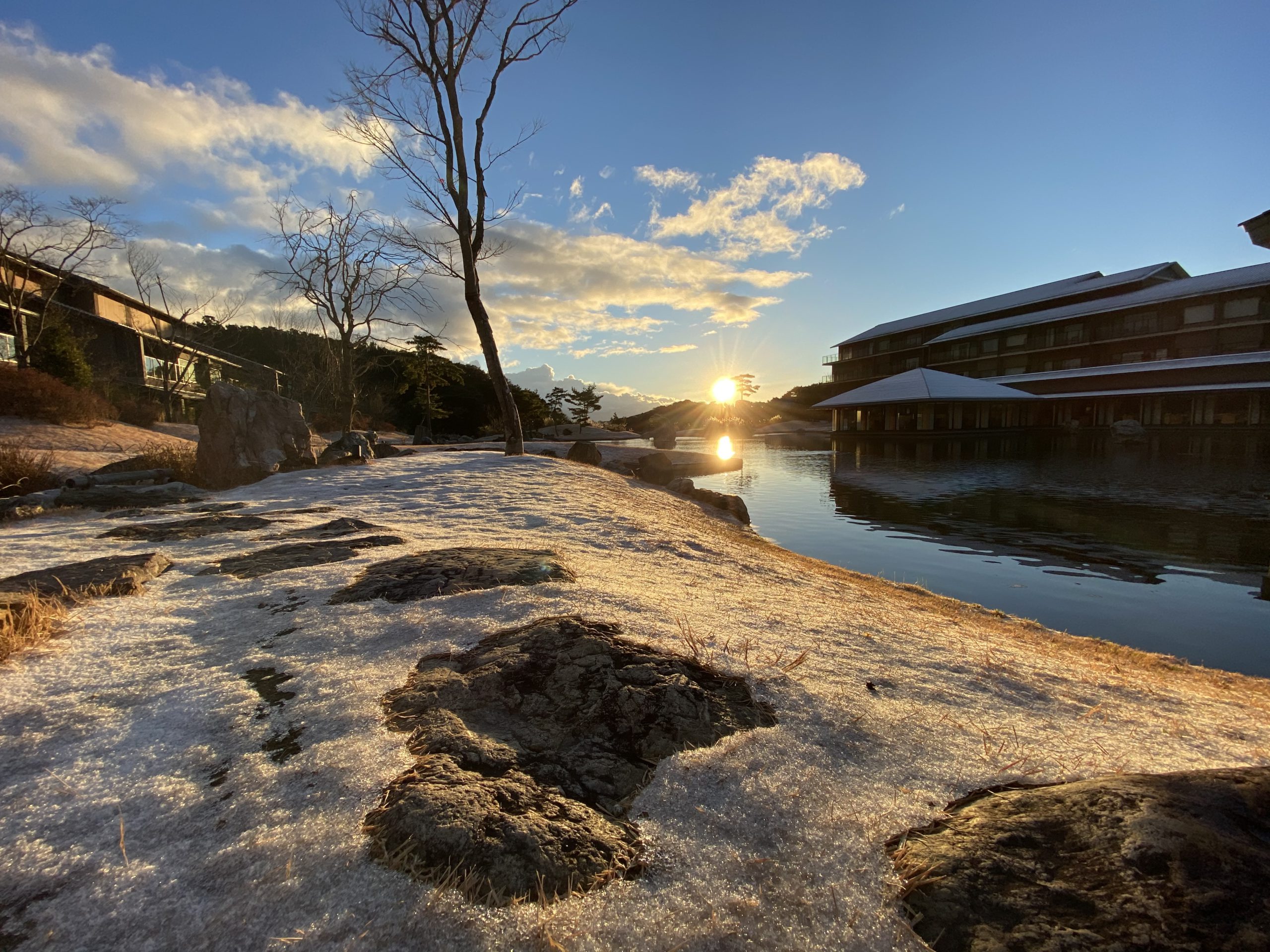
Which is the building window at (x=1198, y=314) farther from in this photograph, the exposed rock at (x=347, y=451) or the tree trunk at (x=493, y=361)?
the exposed rock at (x=347, y=451)

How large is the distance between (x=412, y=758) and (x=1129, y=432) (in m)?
42.7

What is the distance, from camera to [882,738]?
206cm

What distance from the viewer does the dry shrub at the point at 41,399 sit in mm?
13328

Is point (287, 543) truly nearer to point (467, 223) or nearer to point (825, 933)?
point (825, 933)

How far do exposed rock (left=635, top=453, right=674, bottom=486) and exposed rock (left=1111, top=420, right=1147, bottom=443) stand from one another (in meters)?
28.9

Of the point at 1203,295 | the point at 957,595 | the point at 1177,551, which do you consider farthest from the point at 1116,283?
the point at 957,595

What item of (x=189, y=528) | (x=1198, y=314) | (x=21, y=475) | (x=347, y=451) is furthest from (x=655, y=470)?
(x=1198, y=314)

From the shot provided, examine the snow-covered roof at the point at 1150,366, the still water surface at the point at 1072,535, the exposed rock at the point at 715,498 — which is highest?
the snow-covered roof at the point at 1150,366

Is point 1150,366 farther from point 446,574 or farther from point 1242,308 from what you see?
point 446,574

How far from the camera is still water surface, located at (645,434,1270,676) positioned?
18.5 ft

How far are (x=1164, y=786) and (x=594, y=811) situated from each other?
1706 millimetres

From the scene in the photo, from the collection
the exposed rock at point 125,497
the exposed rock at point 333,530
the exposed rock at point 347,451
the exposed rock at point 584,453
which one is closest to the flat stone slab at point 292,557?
the exposed rock at point 333,530

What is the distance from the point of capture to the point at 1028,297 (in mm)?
45938

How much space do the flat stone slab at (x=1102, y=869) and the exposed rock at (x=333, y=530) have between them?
482cm
